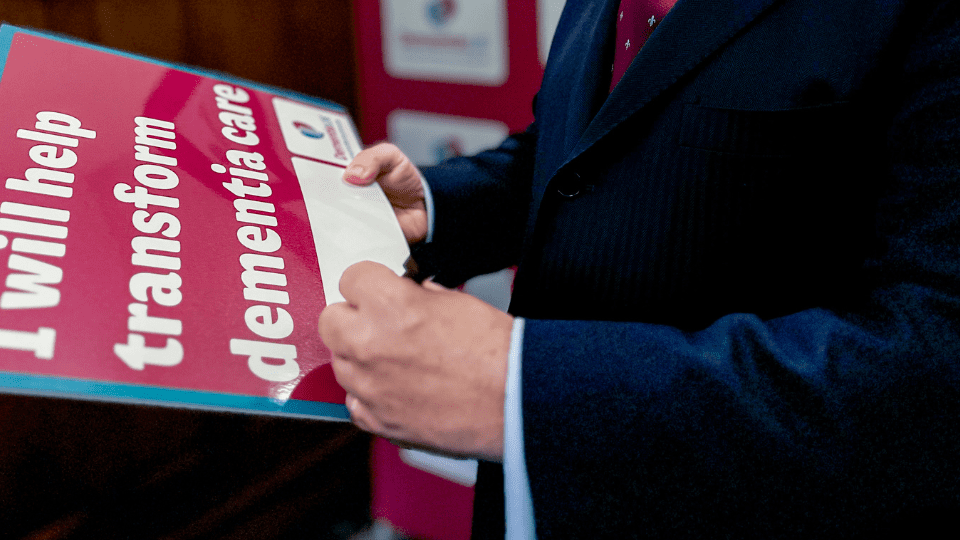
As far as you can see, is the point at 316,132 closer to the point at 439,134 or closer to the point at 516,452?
the point at 516,452

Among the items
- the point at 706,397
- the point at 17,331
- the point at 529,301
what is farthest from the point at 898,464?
the point at 17,331

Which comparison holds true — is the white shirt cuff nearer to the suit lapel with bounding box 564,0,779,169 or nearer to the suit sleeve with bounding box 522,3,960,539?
the suit sleeve with bounding box 522,3,960,539

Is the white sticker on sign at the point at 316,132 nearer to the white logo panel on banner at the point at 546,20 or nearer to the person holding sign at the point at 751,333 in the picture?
the person holding sign at the point at 751,333

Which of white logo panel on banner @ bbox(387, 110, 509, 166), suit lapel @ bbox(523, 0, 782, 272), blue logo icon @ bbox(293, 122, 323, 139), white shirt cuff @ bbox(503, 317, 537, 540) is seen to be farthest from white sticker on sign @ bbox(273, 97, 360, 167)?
white logo panel on banner @ bbox(387, 110, 509, 166)

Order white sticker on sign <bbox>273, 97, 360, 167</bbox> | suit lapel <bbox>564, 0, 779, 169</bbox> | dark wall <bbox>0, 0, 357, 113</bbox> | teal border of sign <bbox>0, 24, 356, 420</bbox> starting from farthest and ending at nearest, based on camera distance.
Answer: dark wall <bbox>0, 0, 357, 113</bbox>
white sticker on sign <bbox>273, 97, 360, 167</bbox>
suit lapel <bbox>564, 0, 779, 169</bbox>
teal border of sign <bbox>0, 24, 356, 420</bbox>

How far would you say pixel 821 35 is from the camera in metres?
0.47

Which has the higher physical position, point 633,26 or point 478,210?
point 633,26

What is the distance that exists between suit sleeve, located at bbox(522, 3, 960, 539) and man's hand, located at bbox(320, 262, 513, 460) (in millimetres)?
29

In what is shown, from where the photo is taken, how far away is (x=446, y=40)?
4.64ft

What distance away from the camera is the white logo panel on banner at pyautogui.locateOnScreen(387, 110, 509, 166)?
1413 mm

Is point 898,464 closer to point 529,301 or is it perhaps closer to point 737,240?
point 737,240

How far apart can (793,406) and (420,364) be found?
10.1 inches

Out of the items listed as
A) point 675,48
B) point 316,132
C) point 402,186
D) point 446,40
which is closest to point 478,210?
point 402,186

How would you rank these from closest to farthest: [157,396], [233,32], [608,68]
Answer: [157,396] → [608,68] → [233,32]
